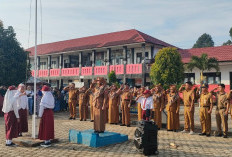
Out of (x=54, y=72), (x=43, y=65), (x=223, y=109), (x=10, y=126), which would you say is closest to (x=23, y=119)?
(x=10, y=126)

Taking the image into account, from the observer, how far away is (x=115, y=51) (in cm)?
2759

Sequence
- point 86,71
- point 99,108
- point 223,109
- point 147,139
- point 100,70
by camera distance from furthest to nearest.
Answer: point 86,71 → point 100,70 → point 223,109 → point 99,108 → point 147,139

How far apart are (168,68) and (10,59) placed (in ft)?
40.4

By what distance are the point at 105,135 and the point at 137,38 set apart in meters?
17.8

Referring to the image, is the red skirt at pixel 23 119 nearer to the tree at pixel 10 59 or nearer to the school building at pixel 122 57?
the tree at pixel 10 59

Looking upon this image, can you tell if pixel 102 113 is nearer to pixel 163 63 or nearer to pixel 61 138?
pixel 61 138

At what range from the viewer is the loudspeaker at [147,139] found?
5.95 m

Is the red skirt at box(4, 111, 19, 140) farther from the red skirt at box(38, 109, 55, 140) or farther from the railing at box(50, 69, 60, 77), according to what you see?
the railing at box(50, 69, 60, 77)

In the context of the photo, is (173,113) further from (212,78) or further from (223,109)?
(212,78)

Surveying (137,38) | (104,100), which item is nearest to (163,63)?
(137,38)

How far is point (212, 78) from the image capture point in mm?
21438

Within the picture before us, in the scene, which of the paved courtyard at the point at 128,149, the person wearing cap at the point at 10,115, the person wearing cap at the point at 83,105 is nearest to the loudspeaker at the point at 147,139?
the paved courtyard at the point at 128,149

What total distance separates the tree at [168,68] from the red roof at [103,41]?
4401mm

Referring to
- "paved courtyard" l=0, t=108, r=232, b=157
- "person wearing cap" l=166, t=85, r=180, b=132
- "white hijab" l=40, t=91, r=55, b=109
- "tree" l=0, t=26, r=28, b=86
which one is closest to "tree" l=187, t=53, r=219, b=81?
"person wearing cap" l=166, t=85, r=180, b=132
